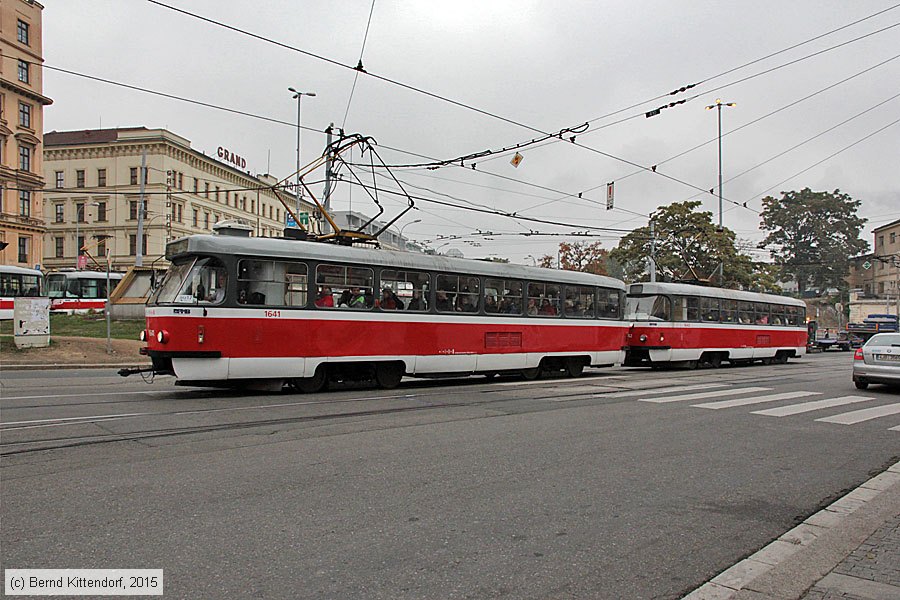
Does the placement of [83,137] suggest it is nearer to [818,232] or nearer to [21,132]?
[21,132]

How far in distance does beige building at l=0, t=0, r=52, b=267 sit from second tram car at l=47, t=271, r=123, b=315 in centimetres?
755

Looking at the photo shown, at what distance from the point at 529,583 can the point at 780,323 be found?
97.1 feet

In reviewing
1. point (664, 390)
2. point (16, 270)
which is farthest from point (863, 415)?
point (16, 270)

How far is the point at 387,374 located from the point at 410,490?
28.5ft

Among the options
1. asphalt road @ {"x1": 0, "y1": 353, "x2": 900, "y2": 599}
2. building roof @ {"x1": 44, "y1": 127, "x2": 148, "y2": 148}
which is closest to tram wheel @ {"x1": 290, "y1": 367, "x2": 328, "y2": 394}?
asphalt road @ {"x1": 0, "y1": 353, "x2": 900, "y2": 599}

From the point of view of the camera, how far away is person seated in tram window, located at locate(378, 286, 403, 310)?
14.5 metres

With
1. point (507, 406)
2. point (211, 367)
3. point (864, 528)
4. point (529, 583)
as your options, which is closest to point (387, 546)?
point (529, 583)

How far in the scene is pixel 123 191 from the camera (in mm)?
65500

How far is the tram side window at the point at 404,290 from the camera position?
14602 mm

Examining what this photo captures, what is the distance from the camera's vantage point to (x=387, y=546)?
4742 mm

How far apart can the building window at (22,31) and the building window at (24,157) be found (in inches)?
309

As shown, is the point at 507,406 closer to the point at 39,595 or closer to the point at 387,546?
the point at 387,546

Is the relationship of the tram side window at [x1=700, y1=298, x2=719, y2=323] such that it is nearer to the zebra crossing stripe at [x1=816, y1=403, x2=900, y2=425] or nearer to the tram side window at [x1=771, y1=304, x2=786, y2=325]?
the tram side window at [x1=771, y1=304, x2=786, y2=325]

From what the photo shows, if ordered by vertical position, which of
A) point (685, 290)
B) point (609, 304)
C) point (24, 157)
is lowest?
point (609, 304)
